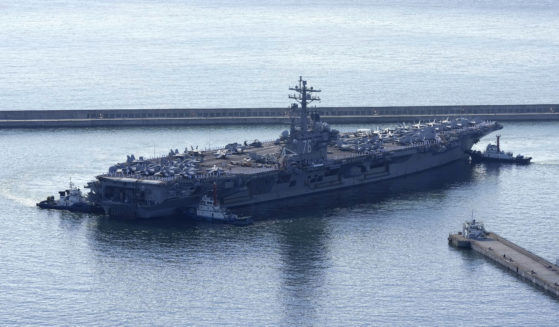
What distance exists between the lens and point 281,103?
114625 mm

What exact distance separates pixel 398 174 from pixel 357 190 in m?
4.89

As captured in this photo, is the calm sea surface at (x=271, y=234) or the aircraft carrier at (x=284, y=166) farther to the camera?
the aircraft carrier at (x=284, y=166)

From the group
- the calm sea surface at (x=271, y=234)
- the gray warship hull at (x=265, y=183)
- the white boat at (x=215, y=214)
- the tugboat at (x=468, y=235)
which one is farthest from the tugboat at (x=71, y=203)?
the tugboat at (x=468, y=235)

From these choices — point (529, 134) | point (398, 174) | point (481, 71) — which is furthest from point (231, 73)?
point (398, 174)

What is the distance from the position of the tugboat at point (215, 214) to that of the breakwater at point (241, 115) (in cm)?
3073

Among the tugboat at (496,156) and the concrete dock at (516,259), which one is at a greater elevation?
the tugboat at (496,156)

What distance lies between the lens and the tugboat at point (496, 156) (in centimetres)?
8625

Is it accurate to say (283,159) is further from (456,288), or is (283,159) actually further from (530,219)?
(456,288)

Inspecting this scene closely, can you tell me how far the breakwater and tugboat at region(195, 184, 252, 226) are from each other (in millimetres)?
30727

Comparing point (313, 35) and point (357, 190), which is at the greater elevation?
→ point (313, 35)

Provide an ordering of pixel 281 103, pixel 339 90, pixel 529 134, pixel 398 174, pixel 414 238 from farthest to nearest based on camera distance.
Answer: pixel 339 90
pixel 281 103
pixel 529 134
pixel 398 174
pixel 414 238

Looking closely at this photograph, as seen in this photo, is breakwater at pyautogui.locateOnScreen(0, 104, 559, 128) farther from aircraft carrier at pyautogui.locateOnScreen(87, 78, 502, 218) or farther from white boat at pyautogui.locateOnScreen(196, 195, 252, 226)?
white boat at pyautogui.locateOnScreen(196, 195, 252, 226)

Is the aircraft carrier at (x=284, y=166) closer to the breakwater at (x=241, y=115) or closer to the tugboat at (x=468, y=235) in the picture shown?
the breakwater at (x=241, y=115)

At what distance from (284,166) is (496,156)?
63.4 ft
